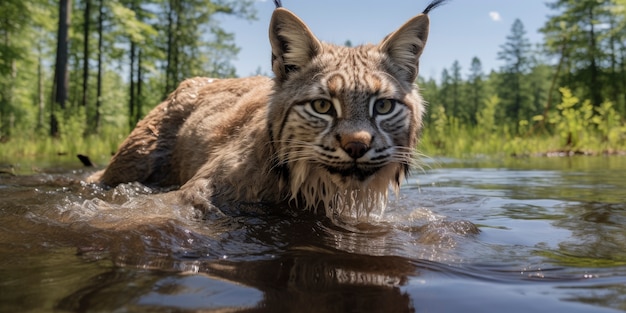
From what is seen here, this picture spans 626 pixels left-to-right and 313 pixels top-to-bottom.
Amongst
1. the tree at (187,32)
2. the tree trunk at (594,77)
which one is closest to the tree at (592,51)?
the tree trunk at (594,77)

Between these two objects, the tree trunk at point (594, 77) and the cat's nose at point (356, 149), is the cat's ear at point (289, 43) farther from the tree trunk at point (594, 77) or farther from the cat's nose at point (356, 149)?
the tree trunk at point (594, 77)

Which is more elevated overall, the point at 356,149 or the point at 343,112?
the point at 343,112

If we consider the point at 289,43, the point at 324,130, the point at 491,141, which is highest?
the point at 289,43

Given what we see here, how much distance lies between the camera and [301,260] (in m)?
2.42

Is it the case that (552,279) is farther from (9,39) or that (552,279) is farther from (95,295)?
(9,39)

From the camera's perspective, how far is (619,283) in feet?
6.76

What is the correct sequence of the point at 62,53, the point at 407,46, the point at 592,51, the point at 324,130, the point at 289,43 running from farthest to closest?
the point at 592,51
the point at 62,53
the point at 407,46
the point at 289,43
the point at 324,130

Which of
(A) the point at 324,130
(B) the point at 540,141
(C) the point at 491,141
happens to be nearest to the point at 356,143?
(A) the point at 324,130

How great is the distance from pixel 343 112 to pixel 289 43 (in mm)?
957

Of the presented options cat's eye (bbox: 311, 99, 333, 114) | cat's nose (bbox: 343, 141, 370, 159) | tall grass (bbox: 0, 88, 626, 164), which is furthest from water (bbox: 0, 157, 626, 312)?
tall grass (bbox: 0, 88, 626, 164)

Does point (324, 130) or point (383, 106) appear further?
point (383, 106)

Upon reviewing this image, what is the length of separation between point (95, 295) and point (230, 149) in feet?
9.88

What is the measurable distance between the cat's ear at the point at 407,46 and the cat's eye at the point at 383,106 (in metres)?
0.55

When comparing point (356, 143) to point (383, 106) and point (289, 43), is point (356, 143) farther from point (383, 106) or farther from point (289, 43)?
point (289, 43)
